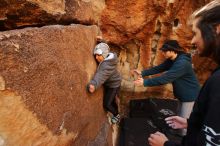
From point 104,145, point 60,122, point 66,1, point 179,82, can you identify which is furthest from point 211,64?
point 60,122

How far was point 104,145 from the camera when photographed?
8.18ft

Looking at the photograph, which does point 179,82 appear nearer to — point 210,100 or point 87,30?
point 87,30

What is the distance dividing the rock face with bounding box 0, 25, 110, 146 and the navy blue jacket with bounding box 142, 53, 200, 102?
0.87 meters

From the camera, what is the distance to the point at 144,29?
174 inches

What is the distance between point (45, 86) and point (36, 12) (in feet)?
2.16

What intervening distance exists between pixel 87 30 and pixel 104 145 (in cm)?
103

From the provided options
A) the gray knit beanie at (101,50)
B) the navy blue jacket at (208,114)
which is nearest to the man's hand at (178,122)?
the navy blue jacket at (208,114)

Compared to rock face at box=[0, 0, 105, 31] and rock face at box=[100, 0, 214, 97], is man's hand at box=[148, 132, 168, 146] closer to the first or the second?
rock face at box=[0, 0, 105, 31]

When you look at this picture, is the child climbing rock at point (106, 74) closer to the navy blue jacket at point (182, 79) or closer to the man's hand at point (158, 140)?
the navy blue jacket at point (182, 79)

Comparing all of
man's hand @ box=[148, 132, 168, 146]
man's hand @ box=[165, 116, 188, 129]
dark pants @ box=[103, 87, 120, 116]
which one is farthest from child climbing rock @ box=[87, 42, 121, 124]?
man's hand @ box=[148, 132, 168, 146]

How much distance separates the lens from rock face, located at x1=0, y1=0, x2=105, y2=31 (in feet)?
6.01

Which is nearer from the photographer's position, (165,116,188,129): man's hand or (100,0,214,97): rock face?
(165,116,188,129): man's hand

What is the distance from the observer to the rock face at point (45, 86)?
4.24 ft

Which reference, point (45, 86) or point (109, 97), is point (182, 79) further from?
point (45, 86)
